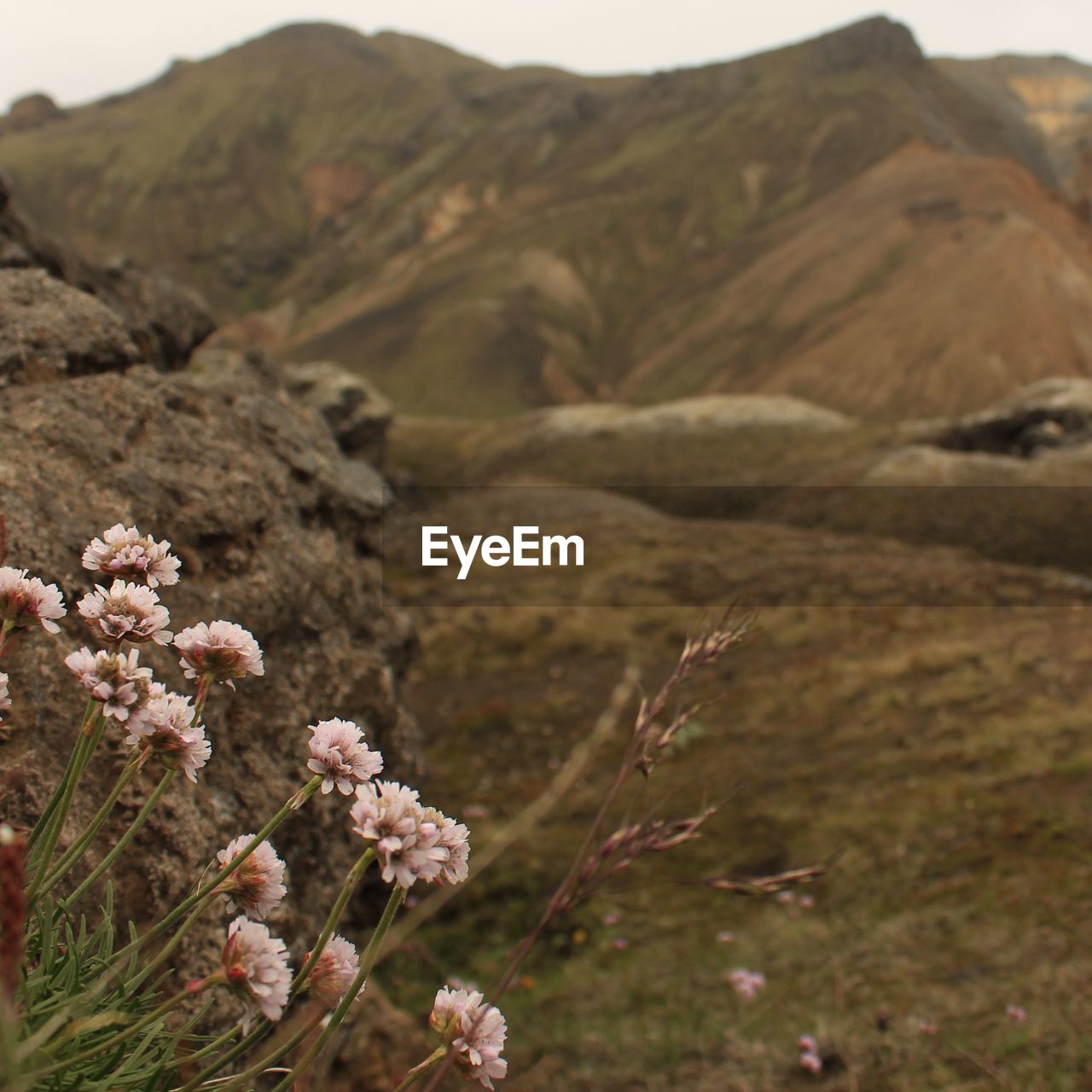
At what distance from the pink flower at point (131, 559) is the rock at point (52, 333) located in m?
3.75

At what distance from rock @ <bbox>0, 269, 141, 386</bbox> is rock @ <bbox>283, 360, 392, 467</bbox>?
51213mm

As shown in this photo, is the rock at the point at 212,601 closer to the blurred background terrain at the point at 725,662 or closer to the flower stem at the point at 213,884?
the blurred background terrain at the point at 725,662

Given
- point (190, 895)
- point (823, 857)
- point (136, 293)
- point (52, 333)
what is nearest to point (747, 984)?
point (823, 857)

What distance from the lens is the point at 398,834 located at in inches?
70.3

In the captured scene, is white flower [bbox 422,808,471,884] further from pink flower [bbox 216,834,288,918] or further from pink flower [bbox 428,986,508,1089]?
pink flower [bbox 216,834,288,918]

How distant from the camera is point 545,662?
1011 inches

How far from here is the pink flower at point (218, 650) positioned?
6.84 feet

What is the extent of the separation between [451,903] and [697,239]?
6339 inches

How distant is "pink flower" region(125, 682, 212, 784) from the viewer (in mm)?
2027

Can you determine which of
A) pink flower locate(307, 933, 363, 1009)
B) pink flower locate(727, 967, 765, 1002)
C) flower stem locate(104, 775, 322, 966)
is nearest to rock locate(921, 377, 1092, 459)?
pink flower locate(727, 967, 765, 1002)

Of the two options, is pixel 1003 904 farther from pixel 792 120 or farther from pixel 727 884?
pixel 792 120

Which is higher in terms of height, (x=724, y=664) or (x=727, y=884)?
(x=727, y=884)

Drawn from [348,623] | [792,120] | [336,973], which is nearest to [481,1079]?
[336,973]

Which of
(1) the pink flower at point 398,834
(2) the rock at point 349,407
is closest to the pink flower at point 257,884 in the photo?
(1) the pink flower at point 398,834
